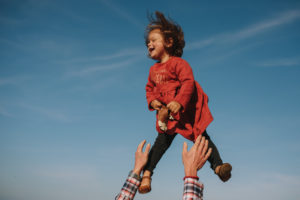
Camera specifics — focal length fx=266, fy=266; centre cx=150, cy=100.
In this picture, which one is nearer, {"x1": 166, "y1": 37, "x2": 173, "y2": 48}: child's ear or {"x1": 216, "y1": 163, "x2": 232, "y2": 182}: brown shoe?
{"x1": 216, "y1": 163, "x2": 232, "y2": 182}: brown shoe

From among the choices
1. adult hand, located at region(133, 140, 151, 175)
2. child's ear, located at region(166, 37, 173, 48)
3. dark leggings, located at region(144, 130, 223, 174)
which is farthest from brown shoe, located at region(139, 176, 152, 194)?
child's ear, located at region(166, 37, 173, 48)

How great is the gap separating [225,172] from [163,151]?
942 mm

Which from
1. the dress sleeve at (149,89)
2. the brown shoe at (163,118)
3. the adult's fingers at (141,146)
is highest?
the dress sleeve at (149,89)

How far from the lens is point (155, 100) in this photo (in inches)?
154

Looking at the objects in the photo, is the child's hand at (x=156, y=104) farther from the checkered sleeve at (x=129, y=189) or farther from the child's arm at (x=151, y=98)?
the checkered sleeve at (x=129, y=189)

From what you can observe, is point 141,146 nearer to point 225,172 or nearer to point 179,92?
point 179,92

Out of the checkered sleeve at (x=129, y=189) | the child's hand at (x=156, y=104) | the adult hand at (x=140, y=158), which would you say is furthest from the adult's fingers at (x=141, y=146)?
the child's hand at (x=156, y=104)

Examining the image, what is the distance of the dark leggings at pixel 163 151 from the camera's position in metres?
3.71

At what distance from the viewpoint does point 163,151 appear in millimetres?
3928

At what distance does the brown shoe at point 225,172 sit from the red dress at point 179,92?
534 mm

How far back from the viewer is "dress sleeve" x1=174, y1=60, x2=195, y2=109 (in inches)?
138

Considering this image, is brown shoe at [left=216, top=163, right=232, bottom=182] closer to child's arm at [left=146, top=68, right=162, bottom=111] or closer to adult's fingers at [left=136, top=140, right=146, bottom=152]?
adult's fingers at [left=136, top=140, right=146, bottom=152]

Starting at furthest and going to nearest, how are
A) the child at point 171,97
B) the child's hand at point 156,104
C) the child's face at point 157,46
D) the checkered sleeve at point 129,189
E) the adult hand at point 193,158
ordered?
the child's face at point 157,46
the child's hand at point 156,104
the child at point 171,97
the checkered sleeve at point 129,189
the adult hand at point 193,158

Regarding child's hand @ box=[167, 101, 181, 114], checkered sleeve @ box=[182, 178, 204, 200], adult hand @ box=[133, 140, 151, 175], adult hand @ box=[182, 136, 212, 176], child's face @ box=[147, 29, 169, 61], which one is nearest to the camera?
checkered sleeve @ box=[182, 178, 204, 200]
